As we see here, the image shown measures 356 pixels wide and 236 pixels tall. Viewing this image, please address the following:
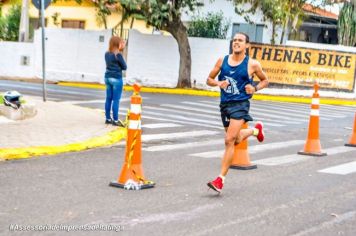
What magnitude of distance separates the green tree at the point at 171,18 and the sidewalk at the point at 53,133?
11.8 m

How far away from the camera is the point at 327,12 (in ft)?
131

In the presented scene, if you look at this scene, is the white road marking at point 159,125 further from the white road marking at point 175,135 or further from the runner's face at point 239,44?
the runner's face at point 239,44

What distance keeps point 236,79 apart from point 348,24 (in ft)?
85.9

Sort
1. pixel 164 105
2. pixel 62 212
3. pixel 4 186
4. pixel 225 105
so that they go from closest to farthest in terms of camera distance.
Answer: pixel 62 212, pixel 4 186, pixel 225 105, pixel 164 105

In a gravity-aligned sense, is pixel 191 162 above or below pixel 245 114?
below

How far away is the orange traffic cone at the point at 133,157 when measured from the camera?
7980 mm

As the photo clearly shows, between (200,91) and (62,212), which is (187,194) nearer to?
(62,212)

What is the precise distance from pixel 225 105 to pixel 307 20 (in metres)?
30.9

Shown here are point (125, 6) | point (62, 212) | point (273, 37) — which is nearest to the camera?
point (62, 212)

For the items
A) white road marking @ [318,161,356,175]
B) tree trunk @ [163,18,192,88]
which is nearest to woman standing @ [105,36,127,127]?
white road marking @ [318,161,356,175]

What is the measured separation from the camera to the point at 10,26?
39.1m

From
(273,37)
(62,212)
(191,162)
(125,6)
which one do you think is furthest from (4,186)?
(273,37)

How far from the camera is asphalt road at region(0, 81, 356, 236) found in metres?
6.36

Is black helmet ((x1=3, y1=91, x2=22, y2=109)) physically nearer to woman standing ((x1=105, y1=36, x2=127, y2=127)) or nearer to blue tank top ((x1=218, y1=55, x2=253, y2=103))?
woman standing ((x1=105, y1=36, x2=127, y2=127))
